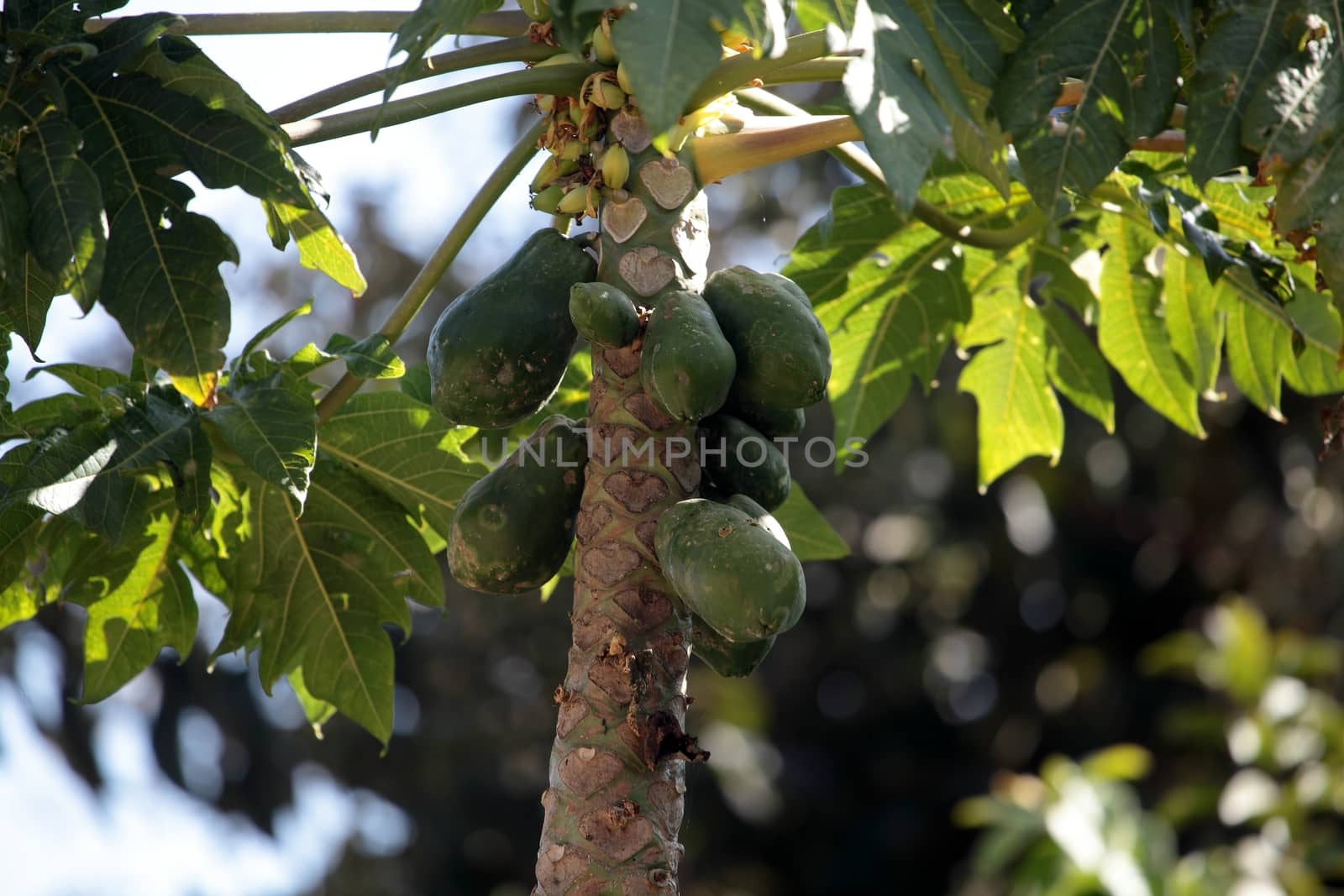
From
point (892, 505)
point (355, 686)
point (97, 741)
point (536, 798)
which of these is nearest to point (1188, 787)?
point (892, 505)

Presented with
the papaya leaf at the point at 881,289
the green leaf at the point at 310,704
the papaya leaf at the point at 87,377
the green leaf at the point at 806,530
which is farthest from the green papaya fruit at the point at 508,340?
the papaya leaf at the point at 881,289

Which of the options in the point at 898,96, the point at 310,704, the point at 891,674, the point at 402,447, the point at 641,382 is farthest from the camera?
the point at 891,674

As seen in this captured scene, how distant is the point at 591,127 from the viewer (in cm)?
199

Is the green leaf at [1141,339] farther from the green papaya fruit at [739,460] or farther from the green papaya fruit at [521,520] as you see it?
the green papaya fruit at [521,520]

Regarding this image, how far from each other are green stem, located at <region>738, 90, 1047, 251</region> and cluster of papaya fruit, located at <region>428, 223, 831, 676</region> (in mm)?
450

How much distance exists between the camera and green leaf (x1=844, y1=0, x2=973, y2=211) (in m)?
1.46

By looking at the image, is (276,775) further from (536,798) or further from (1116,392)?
(1116,392)

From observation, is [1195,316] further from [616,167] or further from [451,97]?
[451,97]

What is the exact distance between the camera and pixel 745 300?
1.87 m

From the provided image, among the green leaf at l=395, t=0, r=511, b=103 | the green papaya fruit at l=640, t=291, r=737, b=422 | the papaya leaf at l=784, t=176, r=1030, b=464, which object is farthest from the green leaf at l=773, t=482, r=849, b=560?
the green leaf at l=395, t=0, r=511, b=103

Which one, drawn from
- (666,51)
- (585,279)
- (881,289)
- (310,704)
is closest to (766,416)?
(585,279)

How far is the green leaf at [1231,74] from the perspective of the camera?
1811mm

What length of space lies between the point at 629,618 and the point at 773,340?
418mm

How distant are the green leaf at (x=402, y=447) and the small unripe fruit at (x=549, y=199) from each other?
17.1 inches
